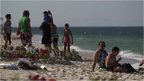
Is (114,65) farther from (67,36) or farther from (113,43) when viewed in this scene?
(113,43)

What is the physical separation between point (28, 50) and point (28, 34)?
693 millimetres

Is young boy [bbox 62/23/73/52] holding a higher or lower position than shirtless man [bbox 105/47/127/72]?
higher

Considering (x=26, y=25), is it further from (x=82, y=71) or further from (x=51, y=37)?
(x=82, y=71)

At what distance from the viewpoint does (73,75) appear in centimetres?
1147

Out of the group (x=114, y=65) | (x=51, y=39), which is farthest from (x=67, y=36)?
(x=114, y=65)

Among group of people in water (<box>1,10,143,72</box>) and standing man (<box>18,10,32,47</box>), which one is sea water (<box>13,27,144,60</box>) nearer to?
group of people in water (<box>1,10,143,72</box>)

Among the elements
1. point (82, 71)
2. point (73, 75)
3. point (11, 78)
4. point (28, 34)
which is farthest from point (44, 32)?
point (11, 78)

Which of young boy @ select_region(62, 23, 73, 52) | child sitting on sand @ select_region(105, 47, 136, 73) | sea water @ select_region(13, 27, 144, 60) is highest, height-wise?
young boy @ select_region(62, 23, 73, 52)

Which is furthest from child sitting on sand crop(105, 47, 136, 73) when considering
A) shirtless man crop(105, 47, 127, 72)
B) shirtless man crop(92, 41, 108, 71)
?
shirtless man crop(92, 41, 108, 71)

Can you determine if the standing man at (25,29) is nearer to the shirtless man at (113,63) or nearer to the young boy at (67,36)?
the young boy at (67,36)

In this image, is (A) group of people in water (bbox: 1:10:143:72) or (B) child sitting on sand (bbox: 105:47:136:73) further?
(A) group of people in water (bbox: 1:10:143:72)

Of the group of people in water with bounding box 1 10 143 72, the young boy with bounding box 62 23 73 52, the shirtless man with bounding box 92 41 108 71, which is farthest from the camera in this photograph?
the young boy with bounding box 62 23 73 52

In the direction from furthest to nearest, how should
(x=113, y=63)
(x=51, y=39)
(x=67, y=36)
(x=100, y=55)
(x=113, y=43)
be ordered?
(x=113, y=43) < (x=67, y=36) < (x=51, y=39) < (x=100, y=55) < (x=113, y=63)

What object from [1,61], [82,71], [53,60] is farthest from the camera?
[53,60]
